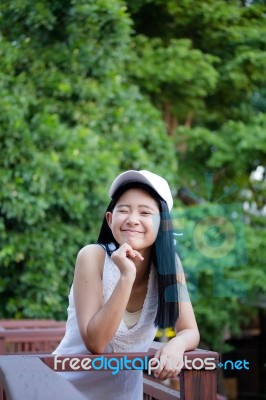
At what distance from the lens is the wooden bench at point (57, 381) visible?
3.02 feet

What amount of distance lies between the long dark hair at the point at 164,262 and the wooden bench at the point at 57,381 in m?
0.12

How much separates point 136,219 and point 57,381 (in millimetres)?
613

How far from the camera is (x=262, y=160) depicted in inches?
246

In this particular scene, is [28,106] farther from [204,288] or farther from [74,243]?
[204,288]

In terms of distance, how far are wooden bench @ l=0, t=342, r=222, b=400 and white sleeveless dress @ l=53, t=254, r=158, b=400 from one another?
8cm

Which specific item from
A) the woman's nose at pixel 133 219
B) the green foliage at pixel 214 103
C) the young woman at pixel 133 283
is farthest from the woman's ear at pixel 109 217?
the green foliage at pixel 214 103

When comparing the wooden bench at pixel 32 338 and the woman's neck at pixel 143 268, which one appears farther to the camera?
the wooden bench at pixel 32 338

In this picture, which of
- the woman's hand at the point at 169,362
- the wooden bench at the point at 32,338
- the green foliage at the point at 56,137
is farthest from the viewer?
the green foliage at the point at 56,137

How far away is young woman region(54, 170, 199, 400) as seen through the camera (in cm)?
155

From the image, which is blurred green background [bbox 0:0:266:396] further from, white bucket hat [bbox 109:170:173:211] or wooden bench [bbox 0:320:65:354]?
white bucket hat [bbox 109:170:173:211]

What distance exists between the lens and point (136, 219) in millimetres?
1576

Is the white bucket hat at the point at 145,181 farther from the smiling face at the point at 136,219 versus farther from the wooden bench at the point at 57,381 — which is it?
the wooden bench at the point at 57,381

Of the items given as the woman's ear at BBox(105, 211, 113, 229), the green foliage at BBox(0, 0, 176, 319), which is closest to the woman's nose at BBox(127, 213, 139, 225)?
the woman's ear at BBox(105, 211, 113, 229)

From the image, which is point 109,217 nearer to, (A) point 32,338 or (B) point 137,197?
(B) point 137,197
